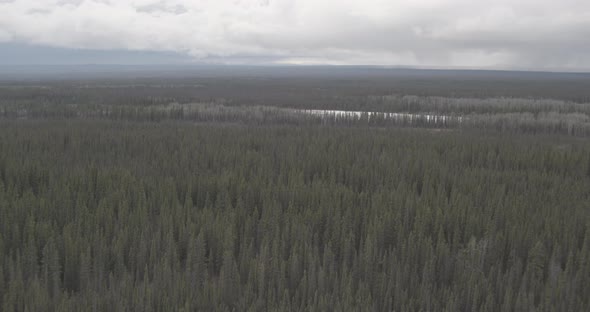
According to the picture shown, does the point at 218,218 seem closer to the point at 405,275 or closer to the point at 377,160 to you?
the point at 405,275

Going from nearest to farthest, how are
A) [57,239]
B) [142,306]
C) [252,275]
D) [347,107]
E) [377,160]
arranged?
[142,306]
[252,275]
[57,239]
[377,160]
[347,107]

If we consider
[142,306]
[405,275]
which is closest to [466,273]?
[405,275]

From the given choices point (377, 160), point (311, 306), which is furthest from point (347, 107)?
point (311, 306)

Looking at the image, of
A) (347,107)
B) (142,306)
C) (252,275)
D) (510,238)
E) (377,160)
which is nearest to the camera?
(142,306)

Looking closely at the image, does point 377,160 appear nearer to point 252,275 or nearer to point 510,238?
point 510,238

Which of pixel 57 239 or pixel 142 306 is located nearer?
pixel 142 306

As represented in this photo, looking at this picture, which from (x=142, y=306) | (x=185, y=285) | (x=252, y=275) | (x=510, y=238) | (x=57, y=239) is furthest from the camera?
(x=510, y=238)
